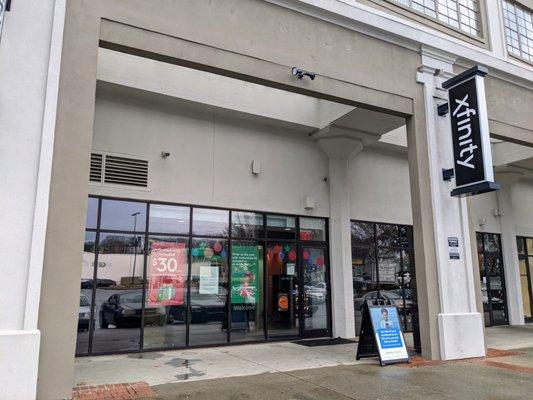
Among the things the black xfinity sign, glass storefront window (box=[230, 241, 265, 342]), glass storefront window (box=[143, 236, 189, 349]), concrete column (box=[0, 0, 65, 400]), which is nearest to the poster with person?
the black xfinity sign

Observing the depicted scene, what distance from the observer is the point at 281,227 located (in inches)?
462

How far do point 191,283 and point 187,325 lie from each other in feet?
3.04

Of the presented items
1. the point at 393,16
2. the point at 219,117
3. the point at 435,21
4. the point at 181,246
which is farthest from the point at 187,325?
the point at 435,21

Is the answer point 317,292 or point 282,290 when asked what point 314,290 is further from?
point 282,290

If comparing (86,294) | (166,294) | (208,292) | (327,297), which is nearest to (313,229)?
(327,297)

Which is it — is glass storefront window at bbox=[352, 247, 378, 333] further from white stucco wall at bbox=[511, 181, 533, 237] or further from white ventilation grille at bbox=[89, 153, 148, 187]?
white stucco wall at bbox=[511, 181, 533, 237]

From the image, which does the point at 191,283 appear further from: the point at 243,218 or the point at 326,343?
the point at 326,343

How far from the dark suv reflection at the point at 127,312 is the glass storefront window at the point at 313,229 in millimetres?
4176

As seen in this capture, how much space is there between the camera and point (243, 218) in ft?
36.8

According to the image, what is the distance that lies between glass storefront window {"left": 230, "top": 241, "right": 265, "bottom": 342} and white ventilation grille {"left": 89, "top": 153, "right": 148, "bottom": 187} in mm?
2767

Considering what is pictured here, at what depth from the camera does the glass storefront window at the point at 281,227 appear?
11555 mm

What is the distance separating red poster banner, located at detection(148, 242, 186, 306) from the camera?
9922mm

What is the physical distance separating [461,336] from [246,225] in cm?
534

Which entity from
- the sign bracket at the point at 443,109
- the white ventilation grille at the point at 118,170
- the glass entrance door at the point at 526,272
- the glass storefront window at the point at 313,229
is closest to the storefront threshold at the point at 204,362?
the glass storefront window at the point at 313,229
